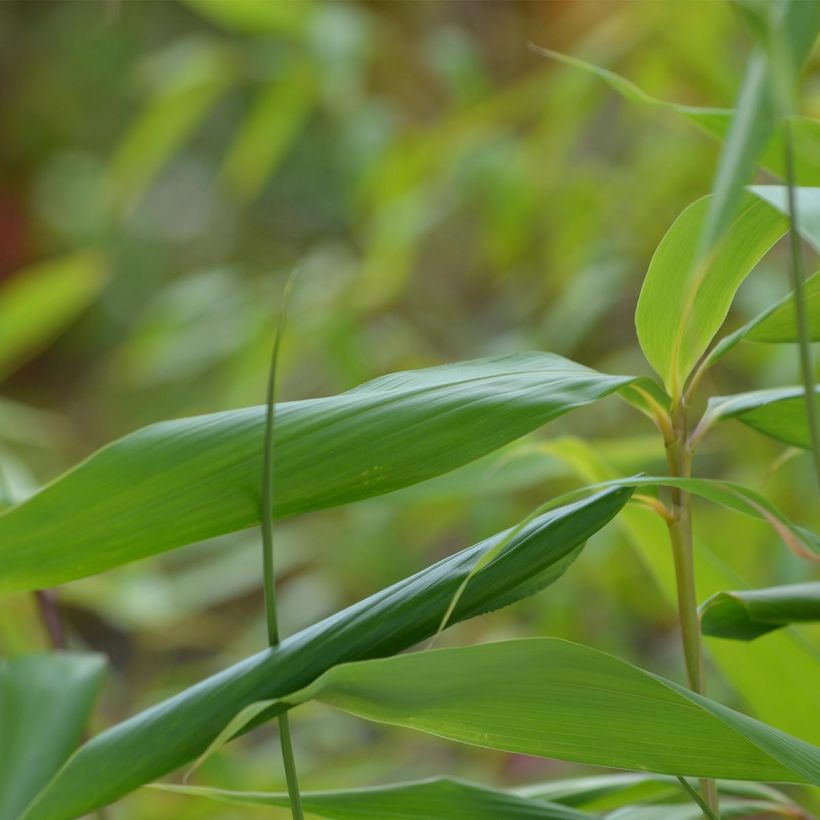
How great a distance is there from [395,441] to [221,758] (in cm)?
28

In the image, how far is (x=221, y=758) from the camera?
40 centimetres

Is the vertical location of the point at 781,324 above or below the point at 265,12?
below

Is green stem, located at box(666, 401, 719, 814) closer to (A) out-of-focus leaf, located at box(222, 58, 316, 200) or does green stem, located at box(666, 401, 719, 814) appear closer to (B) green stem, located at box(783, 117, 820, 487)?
(B) green stem, located at box(783, 117, 820, 487)

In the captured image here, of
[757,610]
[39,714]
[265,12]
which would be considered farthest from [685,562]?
[265,12]

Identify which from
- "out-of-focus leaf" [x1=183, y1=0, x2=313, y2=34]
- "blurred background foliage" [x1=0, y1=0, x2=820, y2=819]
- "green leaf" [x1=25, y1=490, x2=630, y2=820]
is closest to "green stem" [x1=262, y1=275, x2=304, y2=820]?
"green leaf" [x1=25, y1=490, x2=630, y2=820]

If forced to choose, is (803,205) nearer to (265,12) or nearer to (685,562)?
(685,562)

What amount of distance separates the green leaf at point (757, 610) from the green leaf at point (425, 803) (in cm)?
4

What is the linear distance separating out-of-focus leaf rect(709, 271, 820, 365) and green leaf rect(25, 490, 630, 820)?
1.4 inches

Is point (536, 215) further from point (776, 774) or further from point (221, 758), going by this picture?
point (776, 774)

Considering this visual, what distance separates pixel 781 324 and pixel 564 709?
2.7 inches

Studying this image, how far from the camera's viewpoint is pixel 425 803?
6.8 inches

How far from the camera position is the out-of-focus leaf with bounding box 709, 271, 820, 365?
0.17 meters

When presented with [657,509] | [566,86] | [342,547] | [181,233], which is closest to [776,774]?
[657,509]

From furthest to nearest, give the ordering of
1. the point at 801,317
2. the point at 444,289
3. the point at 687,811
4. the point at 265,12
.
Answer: the point at 444,289 → the point at 265,12 → the point at 687,811 → the point at 801,317
